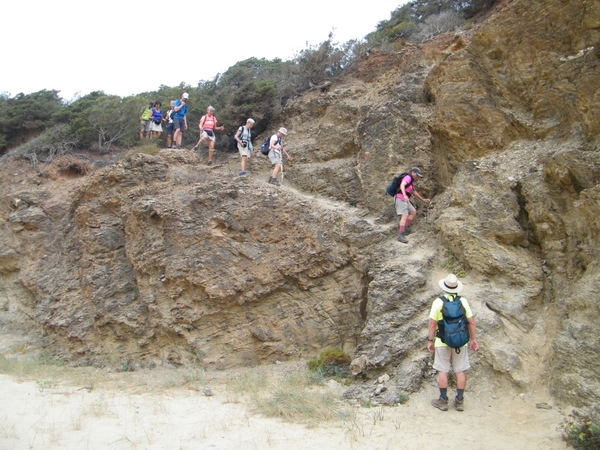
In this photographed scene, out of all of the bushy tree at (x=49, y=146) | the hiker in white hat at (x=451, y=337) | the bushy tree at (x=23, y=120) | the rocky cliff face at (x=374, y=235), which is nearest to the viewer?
the hiker in white hat at (x=451, y=337)

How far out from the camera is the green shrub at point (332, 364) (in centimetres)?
859

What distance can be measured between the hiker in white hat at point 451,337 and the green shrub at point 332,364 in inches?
87.9

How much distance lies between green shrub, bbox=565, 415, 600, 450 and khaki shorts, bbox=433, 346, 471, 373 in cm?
130

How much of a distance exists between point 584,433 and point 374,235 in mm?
5364

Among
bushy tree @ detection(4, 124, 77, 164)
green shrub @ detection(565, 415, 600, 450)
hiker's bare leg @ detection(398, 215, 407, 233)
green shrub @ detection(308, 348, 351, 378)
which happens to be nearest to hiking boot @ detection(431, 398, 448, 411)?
green shrub @ detection(565, 415, 600, 450)

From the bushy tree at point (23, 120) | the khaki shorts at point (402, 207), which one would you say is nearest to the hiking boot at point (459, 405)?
the khaki shorts at point (402, 207)

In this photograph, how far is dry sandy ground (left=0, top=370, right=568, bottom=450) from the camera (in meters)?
5.78

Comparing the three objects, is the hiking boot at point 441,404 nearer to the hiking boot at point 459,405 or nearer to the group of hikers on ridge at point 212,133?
the hiking boot at point 459,405

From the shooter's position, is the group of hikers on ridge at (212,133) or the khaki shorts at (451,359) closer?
the khaki shorts at (451,359)

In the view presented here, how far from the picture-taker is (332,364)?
8805 millimetres

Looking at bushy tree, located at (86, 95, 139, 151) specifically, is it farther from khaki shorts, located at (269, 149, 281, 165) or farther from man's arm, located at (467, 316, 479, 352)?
man's arm, located at (467, 316, 479, 352)

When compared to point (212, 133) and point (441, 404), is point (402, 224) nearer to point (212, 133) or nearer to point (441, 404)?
Answer: point (441, 404)

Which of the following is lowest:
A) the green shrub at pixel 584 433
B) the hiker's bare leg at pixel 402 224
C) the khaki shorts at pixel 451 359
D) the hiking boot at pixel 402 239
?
the green shrub at pixel 584 433

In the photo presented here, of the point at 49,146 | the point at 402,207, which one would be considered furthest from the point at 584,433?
the point at 49,146
